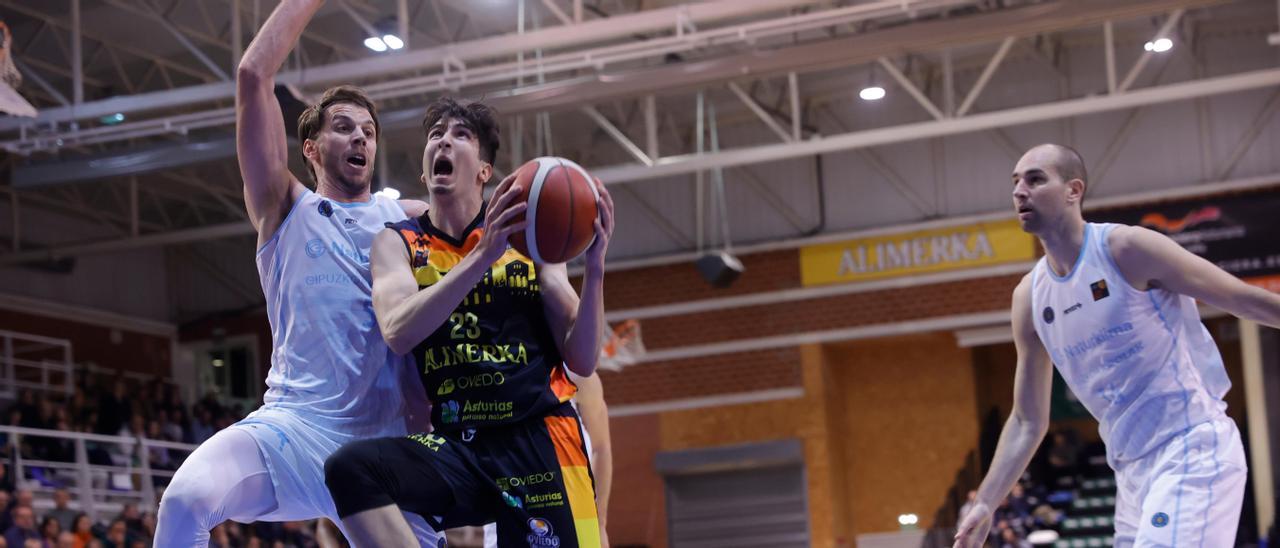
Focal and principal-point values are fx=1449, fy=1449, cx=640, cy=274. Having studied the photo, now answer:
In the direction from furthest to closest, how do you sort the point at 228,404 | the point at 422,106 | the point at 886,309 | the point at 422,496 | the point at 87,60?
the point at 228,404
the point at 886,309
the point at 87,60
the point at 422,106
the point at 422,496

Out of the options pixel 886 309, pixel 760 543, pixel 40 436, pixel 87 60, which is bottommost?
pixel 760 543

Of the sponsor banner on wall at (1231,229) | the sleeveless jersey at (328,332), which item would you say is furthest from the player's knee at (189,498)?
the sponsor banner on wall at (1231,229)

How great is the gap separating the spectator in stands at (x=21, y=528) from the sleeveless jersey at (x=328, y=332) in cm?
969

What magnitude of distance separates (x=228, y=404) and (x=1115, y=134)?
16.1 metres

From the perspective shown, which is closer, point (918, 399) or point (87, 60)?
point (87, 60)

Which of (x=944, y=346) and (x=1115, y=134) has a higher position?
(x=1115, y=134)

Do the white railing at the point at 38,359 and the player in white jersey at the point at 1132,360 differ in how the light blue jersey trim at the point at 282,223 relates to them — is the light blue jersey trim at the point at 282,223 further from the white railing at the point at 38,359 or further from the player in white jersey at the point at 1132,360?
the white railing at the point at 38,359

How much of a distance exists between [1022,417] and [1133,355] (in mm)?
541

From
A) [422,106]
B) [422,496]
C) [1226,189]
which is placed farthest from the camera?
[1226,189]

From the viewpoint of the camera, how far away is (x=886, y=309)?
78.5 ft

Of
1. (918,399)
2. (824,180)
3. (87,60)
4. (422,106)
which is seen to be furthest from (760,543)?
(87,60)

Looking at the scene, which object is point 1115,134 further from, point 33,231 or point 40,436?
point 33,231

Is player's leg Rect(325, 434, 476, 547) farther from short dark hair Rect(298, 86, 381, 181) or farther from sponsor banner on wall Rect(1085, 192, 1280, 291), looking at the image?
sponsor banner on wall Rect(1085, 192, 1280, 291)

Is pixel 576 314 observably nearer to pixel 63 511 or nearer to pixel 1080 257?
pixel 1080 257
